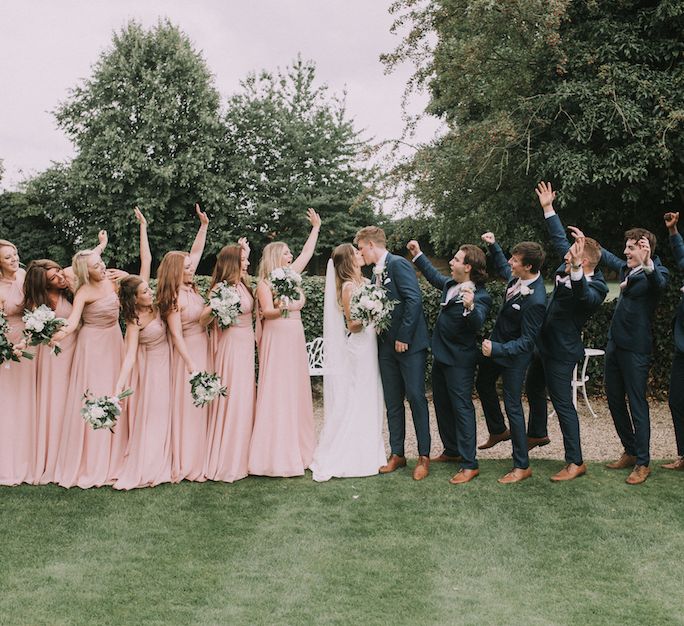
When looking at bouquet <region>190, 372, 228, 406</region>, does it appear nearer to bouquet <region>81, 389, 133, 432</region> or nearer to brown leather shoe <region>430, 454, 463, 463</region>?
bouquet <region>81, 389, 133, 432</region>

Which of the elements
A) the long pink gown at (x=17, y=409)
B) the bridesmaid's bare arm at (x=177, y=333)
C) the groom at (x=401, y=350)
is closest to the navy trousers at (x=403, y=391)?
the groom at (x=401, y=350)

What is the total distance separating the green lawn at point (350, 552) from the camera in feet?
12.7

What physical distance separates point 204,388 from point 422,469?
216 cm

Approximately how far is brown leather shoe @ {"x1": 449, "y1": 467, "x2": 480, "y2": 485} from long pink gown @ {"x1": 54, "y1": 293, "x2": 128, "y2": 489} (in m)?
3.07

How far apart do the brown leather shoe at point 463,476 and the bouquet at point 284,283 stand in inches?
87.4

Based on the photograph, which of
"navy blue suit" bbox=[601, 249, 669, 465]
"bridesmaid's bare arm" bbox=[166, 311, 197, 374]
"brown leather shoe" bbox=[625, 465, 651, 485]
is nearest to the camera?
"navy blue suit" bbox=[601, 249, 669, 465]

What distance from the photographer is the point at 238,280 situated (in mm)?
6434

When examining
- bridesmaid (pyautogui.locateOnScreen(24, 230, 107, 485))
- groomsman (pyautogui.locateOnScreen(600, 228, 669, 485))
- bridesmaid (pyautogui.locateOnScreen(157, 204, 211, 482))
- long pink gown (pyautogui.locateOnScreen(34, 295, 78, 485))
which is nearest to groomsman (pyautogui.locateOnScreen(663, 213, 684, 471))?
groomsman (pyautogui.locateOnScreen(600, 228, 669, 485))

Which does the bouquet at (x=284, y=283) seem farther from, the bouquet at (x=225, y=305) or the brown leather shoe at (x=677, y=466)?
the brown leather shoe at (x=677, y=466)

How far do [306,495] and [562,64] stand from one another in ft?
23.0

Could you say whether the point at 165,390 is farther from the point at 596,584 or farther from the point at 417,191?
the point at 417,191

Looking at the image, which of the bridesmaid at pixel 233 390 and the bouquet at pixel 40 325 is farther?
the bridesmaid at pixel 233 390

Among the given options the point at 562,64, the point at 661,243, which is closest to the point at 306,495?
Result: the point at 562,64

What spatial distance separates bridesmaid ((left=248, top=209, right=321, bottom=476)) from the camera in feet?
20.8
